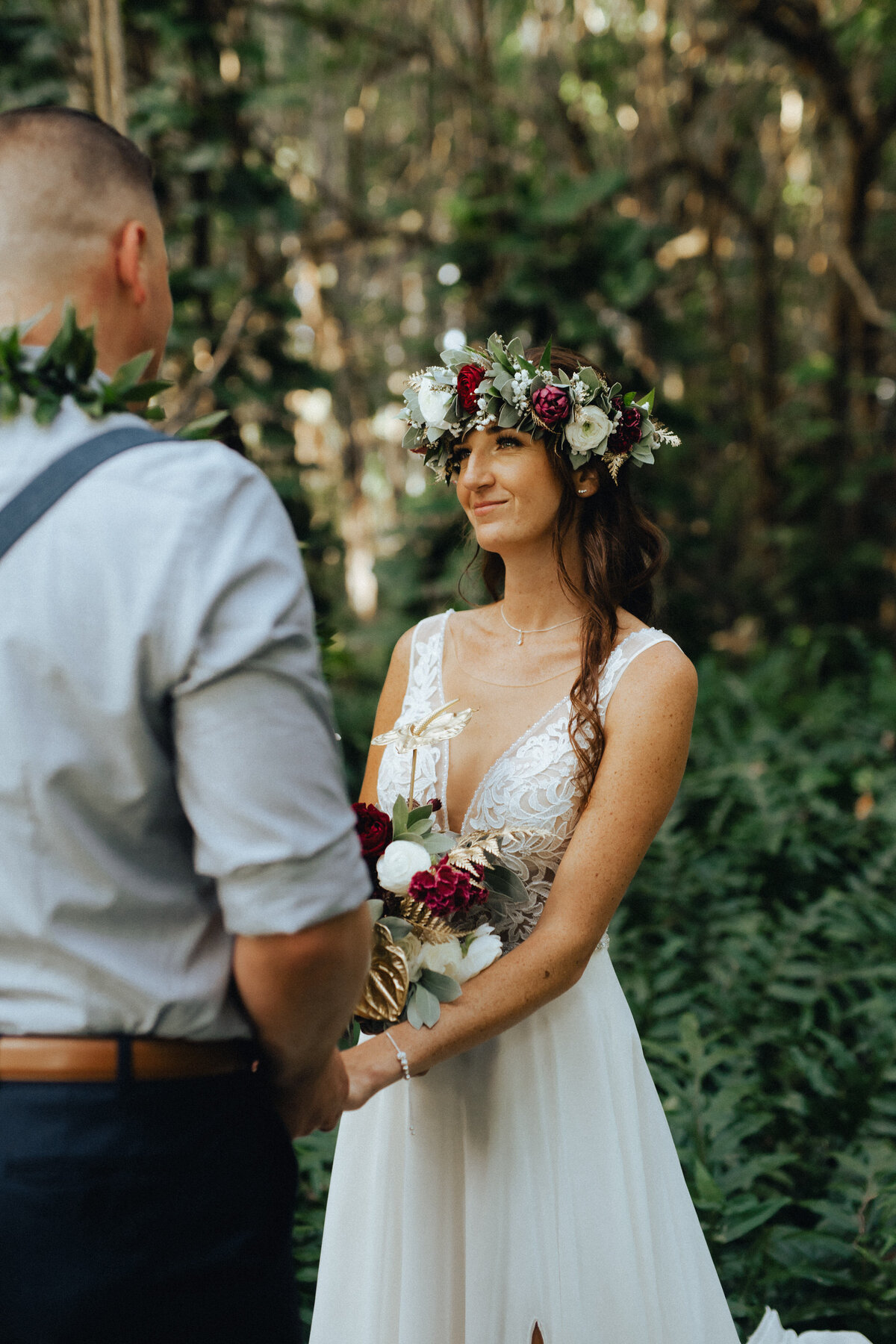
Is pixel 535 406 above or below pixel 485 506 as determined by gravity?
above

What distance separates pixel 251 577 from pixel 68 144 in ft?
2.05

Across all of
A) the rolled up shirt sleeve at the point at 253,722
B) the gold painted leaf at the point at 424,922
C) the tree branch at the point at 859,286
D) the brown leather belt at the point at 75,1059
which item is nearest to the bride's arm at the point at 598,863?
the gold painted leaf at the point at 424,922

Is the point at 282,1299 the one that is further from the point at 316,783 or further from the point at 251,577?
the point at 251,577

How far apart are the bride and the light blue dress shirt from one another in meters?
0.69

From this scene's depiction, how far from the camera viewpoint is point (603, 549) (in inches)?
87.1

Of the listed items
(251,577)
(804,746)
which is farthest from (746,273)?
(251,577)

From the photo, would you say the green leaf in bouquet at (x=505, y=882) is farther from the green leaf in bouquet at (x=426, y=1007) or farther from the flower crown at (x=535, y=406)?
the flower crown at (x=535, y=406)

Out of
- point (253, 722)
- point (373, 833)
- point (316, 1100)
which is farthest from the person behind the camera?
point (373, 833)

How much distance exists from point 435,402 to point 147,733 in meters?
1.31

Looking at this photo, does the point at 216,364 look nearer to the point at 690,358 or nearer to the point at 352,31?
the point at 352,31

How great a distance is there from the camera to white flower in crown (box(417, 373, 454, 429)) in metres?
2.18

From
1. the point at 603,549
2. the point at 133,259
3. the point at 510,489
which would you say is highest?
the point at 133,259

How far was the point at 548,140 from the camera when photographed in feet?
29.9

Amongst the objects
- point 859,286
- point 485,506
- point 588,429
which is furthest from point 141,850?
point 859,286
